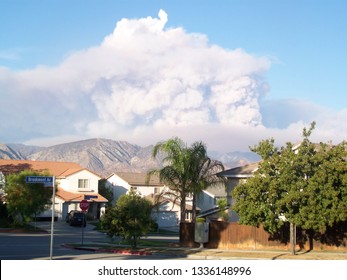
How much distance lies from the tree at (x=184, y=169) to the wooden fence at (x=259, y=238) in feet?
13.4

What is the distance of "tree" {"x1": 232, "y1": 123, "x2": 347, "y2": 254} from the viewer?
1192 inches

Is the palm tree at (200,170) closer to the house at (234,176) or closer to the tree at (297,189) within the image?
the house at (234,176)

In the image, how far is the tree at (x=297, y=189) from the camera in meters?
30.3

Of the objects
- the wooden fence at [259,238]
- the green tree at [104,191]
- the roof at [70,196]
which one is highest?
the green tree at [104,191]

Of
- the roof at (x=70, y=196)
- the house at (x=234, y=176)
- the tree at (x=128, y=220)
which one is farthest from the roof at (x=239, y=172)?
the roof at (x=70, y=196)

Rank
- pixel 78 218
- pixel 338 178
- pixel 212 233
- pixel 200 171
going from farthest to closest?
1. pixel 78 218
2. pixel 200 171
3. pixel 212 233
4. pixel 338 178

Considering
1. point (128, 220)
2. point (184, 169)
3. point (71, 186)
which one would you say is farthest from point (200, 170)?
point (71, 186)

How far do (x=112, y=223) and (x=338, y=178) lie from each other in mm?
12895

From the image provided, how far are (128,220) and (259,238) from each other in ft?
27.6

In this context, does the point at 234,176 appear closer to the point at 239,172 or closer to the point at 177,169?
the point at 239,172

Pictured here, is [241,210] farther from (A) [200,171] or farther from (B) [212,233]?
(A) [200,171]

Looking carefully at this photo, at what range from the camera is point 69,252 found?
31.3 meters

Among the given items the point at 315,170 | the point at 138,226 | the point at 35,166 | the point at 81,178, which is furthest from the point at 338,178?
the point at 35,166

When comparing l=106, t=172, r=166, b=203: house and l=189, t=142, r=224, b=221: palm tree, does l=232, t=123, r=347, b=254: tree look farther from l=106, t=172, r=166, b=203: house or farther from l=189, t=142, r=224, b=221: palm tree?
l=106, t=172, r=166, b=203: house
